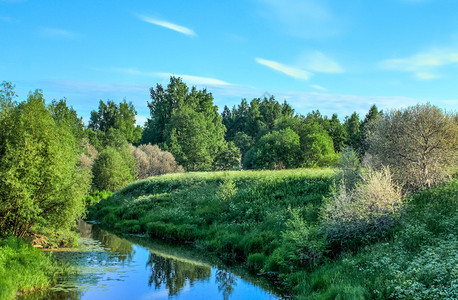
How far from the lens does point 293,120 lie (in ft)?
282

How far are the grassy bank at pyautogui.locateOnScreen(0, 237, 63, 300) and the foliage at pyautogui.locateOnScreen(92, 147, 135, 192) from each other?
42529 mm

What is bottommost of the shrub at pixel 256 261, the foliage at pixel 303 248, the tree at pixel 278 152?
the shrub at pixel 256 261

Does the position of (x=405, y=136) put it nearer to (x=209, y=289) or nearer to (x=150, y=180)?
(x=209, y=289)

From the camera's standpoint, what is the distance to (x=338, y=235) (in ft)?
64.9

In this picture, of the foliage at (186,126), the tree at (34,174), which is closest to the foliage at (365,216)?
the tree at (34,174)

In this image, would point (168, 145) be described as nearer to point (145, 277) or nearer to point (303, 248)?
point (145, 277)

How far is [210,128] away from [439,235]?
249 feet

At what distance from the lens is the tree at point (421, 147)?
78.6 feet

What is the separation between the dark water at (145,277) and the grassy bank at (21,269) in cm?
58

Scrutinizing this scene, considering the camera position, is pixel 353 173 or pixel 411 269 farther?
pixel 353 173

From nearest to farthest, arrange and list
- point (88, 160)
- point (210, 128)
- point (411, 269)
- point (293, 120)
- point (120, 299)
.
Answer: point (411, 269) → point (120, 299) → point (88, 160) → point (293, 120) → point (210, 128)

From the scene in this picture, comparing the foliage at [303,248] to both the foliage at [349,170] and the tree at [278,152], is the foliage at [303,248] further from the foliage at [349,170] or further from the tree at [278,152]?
the tree at [278,152]

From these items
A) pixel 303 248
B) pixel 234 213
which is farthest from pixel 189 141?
pixel 303 248

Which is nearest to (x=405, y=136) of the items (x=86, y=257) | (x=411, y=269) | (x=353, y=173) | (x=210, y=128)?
(x=353, y=173)
